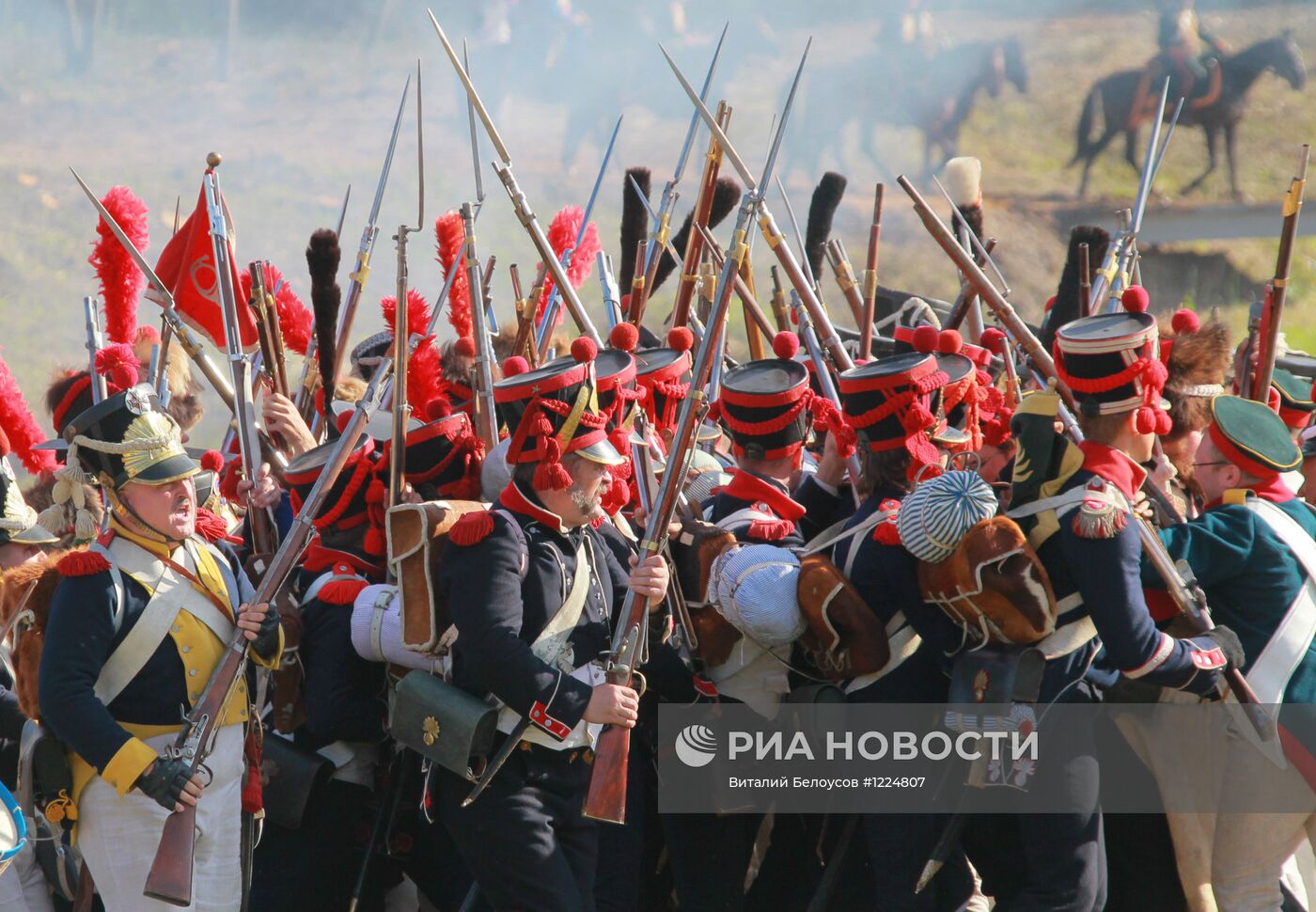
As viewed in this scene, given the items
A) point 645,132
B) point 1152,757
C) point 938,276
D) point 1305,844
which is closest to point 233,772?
point 1152,757

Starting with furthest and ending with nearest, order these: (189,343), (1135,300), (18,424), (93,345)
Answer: (18,424) < (93,345) < (189,343) < (1135,300)

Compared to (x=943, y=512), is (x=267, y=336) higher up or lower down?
higher up

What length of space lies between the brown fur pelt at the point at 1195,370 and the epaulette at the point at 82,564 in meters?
3.01

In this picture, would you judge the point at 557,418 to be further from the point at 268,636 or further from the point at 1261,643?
the point at 1261,643

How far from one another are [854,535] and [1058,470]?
0.58 meters

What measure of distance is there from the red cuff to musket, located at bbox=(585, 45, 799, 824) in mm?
95

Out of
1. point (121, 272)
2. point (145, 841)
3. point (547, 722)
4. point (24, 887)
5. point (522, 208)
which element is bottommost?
point (24, 887)

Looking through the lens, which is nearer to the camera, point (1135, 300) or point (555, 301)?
point (1135, 300)

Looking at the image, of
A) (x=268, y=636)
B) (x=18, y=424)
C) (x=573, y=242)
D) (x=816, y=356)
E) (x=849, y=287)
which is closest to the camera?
(x=268, y=636)

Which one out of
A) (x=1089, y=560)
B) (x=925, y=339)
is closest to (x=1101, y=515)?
(x=1089, y=560)

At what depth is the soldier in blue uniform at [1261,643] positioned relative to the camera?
4.28m

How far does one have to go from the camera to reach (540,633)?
4.01 m

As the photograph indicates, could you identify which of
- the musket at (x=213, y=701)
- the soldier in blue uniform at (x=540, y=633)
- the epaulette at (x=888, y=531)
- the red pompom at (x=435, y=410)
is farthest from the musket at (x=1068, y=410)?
the musket at (x=213, y=701)

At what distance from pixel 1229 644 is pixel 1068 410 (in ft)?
2.74
